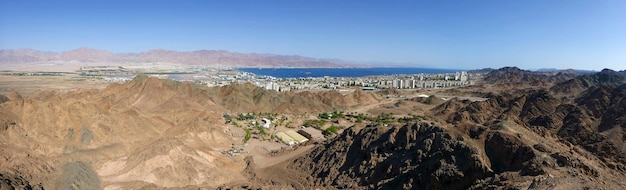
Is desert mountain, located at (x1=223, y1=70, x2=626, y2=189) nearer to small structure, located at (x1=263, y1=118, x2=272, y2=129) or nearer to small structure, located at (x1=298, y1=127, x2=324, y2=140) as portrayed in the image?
small structure, located at (x1=298, y1=127, x2=324, y2=140)

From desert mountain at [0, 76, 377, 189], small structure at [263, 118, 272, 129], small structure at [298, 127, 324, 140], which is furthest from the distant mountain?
desert mountain at [0, 76, 377, 189]

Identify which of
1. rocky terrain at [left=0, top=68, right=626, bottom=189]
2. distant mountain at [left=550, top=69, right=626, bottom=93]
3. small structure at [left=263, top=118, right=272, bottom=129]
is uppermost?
distant mountain at [left=550, top=69, right=626, bottom=93]

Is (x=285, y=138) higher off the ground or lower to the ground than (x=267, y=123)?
lower

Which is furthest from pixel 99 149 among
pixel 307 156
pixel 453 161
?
pixel 453 161

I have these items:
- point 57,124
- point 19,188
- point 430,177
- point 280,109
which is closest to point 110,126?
point 57,124

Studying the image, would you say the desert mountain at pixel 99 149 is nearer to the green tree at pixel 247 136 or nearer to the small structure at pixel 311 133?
the green tree at pixel 247 136

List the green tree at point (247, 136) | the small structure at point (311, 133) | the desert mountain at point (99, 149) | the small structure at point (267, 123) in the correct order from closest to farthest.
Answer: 1. the desert mountain at point (99, 149)
2. the green tree at point (247, 136)
3. the small structure at point (311, 133)
4. the small structure at point (267, 123)

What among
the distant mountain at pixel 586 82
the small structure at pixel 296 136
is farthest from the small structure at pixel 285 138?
the distant mountain at pixel 586 82

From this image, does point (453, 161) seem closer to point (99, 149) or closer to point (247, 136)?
point (99, 149)

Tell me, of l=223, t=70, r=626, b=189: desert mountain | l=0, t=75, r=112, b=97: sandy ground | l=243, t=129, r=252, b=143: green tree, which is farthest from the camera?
l=0, t=75, r=112, b=97: sandy ground
